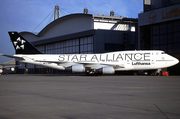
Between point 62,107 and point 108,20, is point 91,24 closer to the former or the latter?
point 108,20

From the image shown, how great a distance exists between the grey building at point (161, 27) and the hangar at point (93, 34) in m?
9.88

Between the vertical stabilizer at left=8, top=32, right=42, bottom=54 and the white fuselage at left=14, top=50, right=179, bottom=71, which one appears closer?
the white fuselage at left=14, top=50, right=179, bottom=71

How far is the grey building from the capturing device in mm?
→ 38438

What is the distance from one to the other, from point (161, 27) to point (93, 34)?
15.6m

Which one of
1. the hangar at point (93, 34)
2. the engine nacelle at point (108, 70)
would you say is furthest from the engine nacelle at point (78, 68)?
the hangar at point (93, 34)

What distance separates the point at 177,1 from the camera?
38.0 metres

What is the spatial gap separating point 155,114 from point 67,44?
54728mm

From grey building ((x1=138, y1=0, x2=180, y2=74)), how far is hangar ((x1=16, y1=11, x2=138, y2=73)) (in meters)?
9.88

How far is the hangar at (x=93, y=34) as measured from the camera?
170ft

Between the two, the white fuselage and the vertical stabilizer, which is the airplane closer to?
the white fuselage

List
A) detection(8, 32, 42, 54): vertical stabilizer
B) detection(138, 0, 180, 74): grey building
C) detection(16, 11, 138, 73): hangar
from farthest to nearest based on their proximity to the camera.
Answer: detection(16, 11, 138, 73): hangar < detection(8, 32, 42, 54): vertical stabilizer < detection(138, 0, 180, 74): grey building

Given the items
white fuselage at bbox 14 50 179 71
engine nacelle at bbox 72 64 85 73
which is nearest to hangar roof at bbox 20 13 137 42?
white fuselage at bbox 14 50 179 71

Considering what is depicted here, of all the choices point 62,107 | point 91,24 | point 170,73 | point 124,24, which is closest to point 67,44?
point 91,24

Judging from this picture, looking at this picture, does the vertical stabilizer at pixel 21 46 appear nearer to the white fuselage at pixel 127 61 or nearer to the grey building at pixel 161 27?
the white fuselage at pixel 127 61
